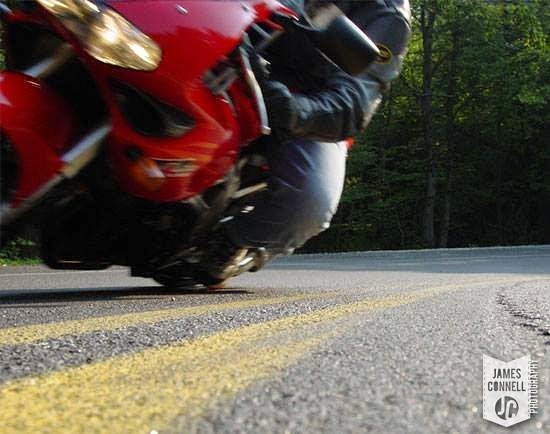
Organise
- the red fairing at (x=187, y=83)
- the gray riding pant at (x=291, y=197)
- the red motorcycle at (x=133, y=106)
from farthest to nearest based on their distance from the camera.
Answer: the gray riding pant at (x=291, y=197)
the red fairing at (x=187, y=83)
the red motorcycle at (x=133, y=106)

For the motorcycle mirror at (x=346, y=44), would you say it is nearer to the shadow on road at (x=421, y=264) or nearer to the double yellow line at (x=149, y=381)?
the double yellow line at (x=149, y=381)

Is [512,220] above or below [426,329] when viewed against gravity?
above

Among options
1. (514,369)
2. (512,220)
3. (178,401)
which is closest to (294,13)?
(514,369)

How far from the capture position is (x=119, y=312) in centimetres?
321

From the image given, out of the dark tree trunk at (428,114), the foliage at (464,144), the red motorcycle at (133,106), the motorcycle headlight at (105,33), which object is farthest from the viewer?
the foliage at (464,144)

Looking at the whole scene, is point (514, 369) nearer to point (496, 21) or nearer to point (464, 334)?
point (464, 334)

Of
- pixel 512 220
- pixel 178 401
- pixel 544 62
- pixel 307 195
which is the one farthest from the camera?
A: pixel 512 220

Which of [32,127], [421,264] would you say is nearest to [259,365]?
[32,127]

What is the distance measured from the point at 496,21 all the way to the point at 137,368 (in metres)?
25.7

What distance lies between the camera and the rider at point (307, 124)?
11.2 feet

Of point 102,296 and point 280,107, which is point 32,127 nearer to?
point 280,107

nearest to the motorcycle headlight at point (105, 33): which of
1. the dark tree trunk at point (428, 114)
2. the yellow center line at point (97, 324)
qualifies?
the yellow center line at point (97, 324)

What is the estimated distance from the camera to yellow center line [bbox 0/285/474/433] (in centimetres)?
134

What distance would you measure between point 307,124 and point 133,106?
93 centimetres
